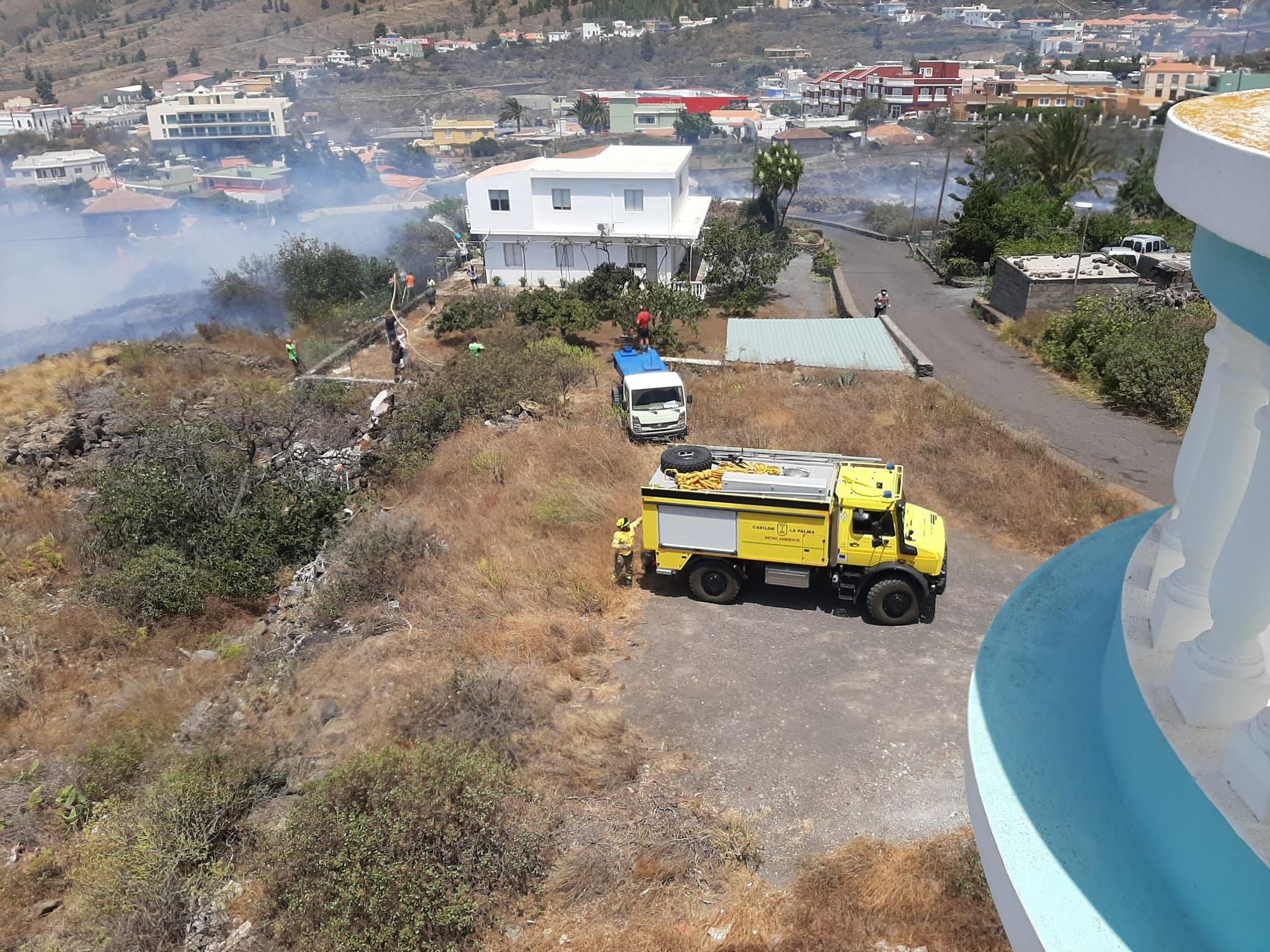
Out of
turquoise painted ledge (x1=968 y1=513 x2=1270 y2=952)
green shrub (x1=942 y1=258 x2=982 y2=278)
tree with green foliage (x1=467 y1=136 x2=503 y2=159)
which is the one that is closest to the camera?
turquoise painted ledge (x1=968 y1=513 x2=1270 y2=952)

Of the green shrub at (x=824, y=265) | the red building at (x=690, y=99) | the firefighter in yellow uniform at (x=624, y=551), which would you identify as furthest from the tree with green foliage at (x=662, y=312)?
the red building at (x=690, y=99)

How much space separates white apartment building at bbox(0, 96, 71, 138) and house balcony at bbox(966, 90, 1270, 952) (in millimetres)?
149554

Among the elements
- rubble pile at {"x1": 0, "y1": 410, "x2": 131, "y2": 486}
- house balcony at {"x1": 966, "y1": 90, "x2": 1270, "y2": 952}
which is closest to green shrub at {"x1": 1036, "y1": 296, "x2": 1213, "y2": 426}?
house balcony at {"x1": 966, "y1": 90, "x2": 1270, "y2": 952}

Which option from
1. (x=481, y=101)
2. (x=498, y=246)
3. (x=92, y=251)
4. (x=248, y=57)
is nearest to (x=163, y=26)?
(x=248, y=57)

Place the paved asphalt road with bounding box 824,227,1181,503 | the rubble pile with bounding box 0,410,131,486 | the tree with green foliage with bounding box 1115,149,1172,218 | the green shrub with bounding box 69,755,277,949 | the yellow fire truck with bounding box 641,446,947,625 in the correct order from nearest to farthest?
the green shrub with bounding box 69,755,277,949 < the yellow fire truck with bounding box 641,446,947,625 < the paved asphalt road with bounding box 824,227,1181,503 < the rubble pile with bounding box 0,410,131,486 < the tree with green foliage with bounding box 1115,149,1172,218

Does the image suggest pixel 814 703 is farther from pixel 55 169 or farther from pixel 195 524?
pixel 55 169

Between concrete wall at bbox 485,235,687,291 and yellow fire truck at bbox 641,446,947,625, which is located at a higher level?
yellow fire truck at bbox 641,446,947,625

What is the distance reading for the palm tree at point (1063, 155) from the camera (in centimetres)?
3966

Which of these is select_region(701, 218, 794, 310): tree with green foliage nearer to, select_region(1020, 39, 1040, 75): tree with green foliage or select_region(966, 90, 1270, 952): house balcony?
select_region(966, 90, 1270, 952): house balcony

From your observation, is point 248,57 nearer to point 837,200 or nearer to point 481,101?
point 481,101

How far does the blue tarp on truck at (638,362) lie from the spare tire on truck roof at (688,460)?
7137 millimetres

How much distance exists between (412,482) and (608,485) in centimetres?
425

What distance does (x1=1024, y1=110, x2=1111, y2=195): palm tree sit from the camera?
39.7m

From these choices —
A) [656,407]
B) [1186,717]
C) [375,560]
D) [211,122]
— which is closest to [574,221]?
[656,407]
